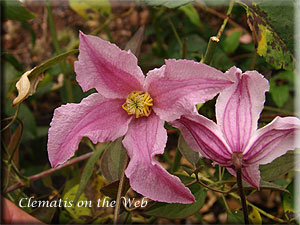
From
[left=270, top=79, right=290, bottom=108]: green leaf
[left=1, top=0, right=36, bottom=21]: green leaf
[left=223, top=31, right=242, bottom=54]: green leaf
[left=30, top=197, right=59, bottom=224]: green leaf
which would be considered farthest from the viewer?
[left=223, top=31, right=242, bottom=54]: green leaf

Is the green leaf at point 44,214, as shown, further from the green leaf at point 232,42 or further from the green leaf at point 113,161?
the green leaf at point 232,42

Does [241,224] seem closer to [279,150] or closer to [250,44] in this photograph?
[279,150]

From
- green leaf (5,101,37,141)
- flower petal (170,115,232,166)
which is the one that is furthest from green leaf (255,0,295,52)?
green leaf (5,101,37,141)

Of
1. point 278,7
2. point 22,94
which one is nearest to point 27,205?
point 22,94

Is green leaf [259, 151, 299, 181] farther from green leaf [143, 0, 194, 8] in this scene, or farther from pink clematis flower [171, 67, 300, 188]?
green leaf [143, 0, 194, 8]

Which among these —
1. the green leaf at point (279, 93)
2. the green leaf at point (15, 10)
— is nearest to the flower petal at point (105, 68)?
the green leaf at point (15, 10)

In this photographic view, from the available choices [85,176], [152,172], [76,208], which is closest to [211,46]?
[152,172]

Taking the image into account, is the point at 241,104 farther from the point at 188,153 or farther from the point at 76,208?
the point at 76,208
